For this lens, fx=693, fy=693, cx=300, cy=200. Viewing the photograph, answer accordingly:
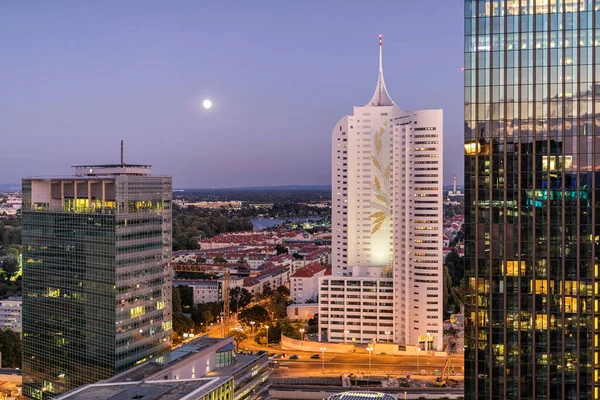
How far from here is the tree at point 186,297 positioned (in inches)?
3221

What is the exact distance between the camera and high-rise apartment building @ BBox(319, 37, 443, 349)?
65688 millimetres

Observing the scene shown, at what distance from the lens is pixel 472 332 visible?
1161 inches

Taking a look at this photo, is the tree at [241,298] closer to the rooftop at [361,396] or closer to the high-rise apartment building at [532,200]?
the rooftop at [361,396]

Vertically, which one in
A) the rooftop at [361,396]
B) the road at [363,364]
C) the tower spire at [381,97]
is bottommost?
the road at [363,364]

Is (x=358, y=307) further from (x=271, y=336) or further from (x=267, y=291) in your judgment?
(x=267, y=291)

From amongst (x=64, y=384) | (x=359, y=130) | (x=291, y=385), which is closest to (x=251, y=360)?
(x=291, y=385)

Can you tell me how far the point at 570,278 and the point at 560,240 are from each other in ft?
5.35

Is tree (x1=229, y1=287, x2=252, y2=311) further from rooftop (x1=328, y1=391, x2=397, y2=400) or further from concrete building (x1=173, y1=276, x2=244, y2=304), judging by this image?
rooftop (x1=328, y1=391, x2=397, y2=400)

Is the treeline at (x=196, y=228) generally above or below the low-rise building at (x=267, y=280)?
above

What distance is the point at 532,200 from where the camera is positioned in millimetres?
29141

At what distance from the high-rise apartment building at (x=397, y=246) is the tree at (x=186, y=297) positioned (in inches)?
798

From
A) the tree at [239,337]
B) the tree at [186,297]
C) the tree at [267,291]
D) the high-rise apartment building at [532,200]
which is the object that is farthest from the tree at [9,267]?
the high-rise apartment building at [532,200]

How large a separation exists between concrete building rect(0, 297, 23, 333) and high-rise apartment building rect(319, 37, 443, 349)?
31871mm

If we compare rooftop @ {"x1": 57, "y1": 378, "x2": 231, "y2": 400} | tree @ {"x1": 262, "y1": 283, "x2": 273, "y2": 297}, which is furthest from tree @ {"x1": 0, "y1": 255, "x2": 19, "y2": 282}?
rooftop @ {"x1": 57, "y1": 378, "x2": 231, "y2": 400}
